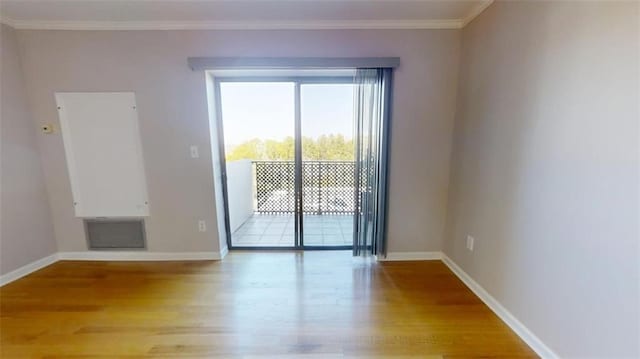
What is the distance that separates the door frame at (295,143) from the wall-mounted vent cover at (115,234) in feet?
2.89

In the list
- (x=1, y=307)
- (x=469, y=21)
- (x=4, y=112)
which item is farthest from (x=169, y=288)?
(x=469, y=21)

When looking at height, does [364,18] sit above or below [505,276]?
above

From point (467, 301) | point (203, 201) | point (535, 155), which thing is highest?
point (535, 155)

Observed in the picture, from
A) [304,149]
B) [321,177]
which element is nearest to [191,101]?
[304,149]

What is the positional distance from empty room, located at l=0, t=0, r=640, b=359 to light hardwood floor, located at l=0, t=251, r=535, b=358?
16 mm

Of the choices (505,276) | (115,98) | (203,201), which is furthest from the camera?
(203,201)

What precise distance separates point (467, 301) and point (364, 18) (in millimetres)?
2535

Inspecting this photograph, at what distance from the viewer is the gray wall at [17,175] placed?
2334 millimetres

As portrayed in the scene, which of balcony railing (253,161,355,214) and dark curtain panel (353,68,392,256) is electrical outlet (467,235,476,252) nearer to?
dark curtain panel (353,68,392,256)

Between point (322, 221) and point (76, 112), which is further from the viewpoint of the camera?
point (322, 221)

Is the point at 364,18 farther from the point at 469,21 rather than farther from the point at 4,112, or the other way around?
the point at 4,112

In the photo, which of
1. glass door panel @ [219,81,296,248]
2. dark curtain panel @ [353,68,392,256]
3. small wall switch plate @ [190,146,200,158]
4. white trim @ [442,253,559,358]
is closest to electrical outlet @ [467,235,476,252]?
white trim @ [442,253,559,358]

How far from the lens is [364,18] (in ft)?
7.57

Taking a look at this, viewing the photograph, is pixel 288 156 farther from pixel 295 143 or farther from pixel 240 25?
pixel 240 25
